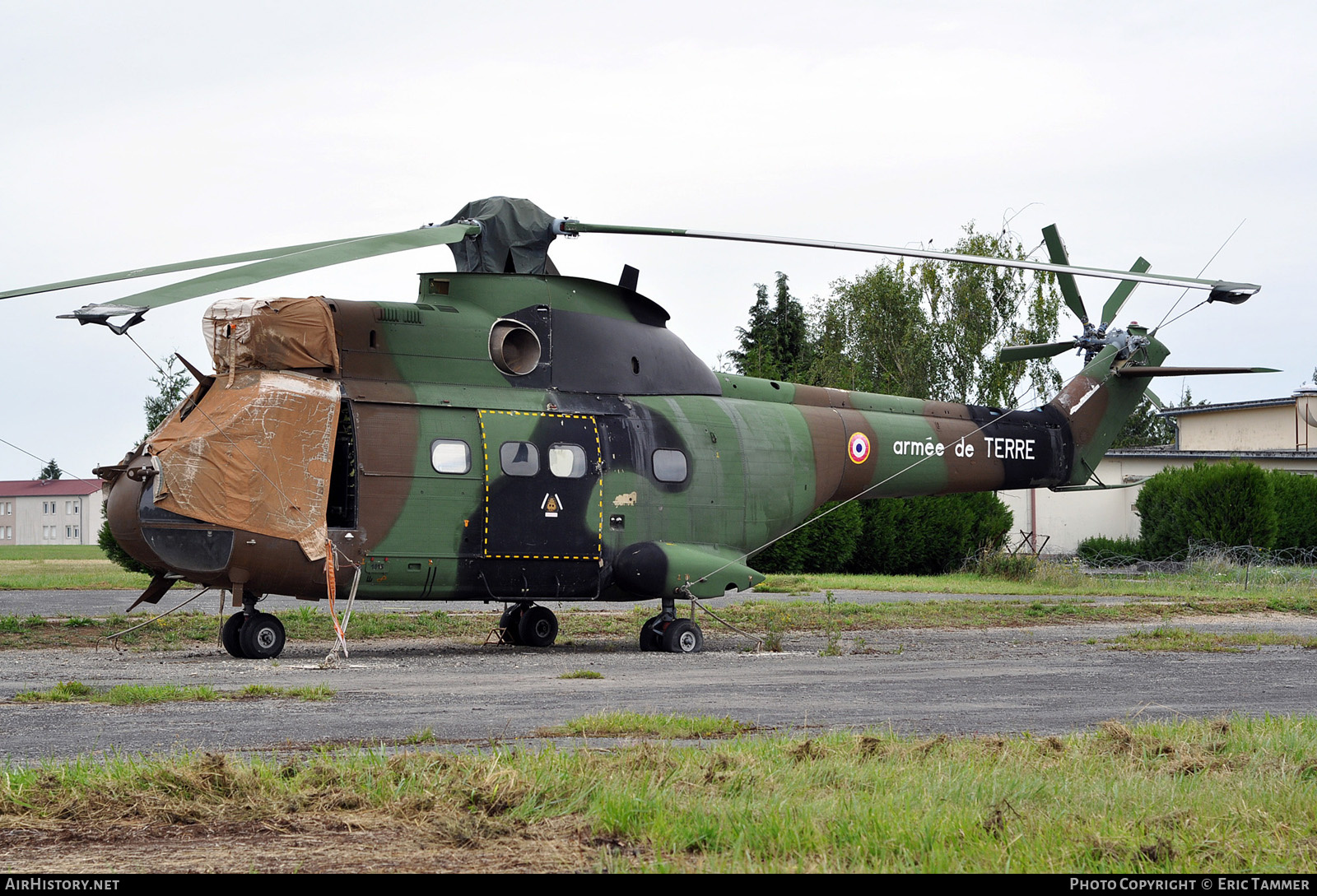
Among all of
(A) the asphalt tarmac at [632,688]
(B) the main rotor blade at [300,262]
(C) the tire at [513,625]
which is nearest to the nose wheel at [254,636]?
(A) the asphalt tarmac at [632,688]

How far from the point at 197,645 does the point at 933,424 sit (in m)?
11.2

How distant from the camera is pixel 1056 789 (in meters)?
6.01

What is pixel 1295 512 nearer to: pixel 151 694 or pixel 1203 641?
pixel 1203 641

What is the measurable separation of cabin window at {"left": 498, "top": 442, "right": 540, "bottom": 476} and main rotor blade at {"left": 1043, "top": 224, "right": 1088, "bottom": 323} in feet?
29.1

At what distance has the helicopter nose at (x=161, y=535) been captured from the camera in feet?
45.0

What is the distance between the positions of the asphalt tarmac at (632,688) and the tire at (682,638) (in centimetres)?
38

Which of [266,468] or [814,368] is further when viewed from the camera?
[814,368]

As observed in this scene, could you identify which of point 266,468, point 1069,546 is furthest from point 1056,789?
point 1069,546

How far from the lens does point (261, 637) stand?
14.6 m

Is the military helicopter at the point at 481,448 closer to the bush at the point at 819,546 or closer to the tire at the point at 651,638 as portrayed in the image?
the tire at the point at 651,638

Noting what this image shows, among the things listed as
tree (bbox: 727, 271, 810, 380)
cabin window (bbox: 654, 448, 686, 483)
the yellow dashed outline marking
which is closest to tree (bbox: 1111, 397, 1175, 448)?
tree (bbox: 727, 271, 810, 380)

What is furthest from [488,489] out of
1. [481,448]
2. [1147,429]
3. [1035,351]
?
[1147,429]

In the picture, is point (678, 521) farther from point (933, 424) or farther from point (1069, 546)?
point (1069, 546)

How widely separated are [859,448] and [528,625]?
5.55m
